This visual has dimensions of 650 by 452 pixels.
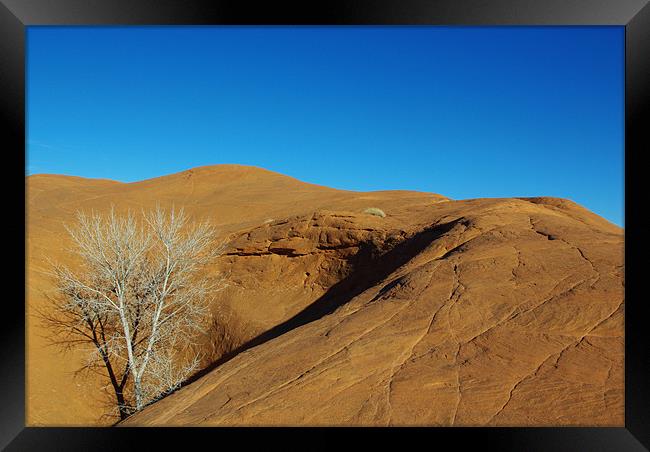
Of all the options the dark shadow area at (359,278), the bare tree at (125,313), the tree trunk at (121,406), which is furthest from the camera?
the dark shadow area at (359,278)

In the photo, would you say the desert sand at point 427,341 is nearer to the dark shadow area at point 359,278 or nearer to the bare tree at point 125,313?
the dark shadow area at point 359,278

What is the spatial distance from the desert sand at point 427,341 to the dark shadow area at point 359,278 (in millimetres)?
65

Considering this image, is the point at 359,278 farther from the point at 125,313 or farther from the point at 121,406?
the point at 121,406

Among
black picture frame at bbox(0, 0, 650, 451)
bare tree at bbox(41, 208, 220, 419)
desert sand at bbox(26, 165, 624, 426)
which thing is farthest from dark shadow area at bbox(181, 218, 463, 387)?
black picture frame at bbox(0, 0, 650, 451)

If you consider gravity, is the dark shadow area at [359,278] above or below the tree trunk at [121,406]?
above

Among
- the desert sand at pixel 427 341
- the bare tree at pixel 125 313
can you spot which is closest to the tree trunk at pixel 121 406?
the bare tree at pixel 125 313

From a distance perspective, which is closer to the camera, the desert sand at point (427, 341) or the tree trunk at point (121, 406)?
the desert sand at point (427, 341)

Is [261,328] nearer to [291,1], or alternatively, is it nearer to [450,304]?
[450,304]

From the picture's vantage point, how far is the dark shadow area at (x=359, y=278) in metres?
10.8

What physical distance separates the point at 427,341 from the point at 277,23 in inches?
173

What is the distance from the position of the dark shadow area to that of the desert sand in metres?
0.07

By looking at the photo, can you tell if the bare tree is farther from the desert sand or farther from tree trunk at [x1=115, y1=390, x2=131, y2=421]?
the desert sand

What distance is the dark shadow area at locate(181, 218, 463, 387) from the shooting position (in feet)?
35.6

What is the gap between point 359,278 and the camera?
1238 centimetres
